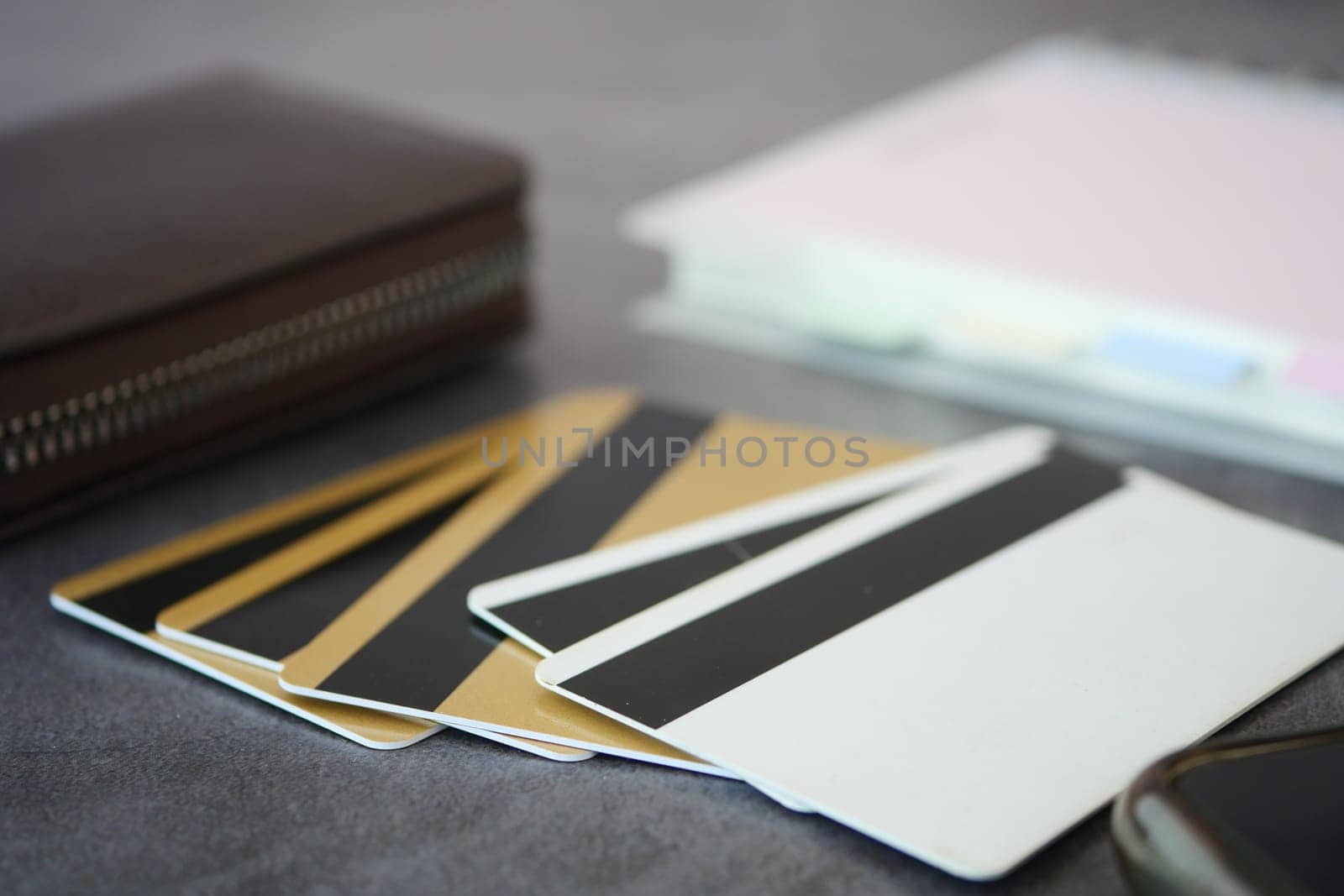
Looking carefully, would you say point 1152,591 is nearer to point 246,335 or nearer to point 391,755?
point 391,755

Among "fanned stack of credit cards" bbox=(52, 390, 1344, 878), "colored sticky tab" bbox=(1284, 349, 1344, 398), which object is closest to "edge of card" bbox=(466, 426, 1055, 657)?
"fanned stack of credit cards" bbox=(52, 390, 1344, 878)

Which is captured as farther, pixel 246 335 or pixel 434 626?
pixel 246 335

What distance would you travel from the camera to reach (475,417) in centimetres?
70

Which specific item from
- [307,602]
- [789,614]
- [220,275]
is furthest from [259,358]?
[789,614]

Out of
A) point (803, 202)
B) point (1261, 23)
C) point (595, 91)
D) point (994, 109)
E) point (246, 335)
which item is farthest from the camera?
point (1261, 23)

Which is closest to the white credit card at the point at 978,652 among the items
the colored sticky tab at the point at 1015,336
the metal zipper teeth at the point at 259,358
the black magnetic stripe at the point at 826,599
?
the black magnetic stripe at the point at 826,599

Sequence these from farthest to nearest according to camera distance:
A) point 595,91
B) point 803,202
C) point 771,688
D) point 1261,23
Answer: point 1261,23
point 595,91
point 803,202
point 771,688

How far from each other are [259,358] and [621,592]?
0.21 m

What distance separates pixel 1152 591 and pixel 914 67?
78 centimetres

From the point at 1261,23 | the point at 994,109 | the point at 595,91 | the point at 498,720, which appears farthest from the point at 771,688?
the point at 1261,23

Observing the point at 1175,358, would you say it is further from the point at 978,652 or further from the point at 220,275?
the point at 220,275

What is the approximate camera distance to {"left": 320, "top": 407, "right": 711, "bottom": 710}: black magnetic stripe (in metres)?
0.47

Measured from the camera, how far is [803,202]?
755 mm

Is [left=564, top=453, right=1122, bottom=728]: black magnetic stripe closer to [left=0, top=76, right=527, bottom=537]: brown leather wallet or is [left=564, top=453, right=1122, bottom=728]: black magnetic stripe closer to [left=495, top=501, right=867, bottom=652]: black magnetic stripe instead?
[left=495, top=501, right=867, bottom=652]: black magnetic stripe
